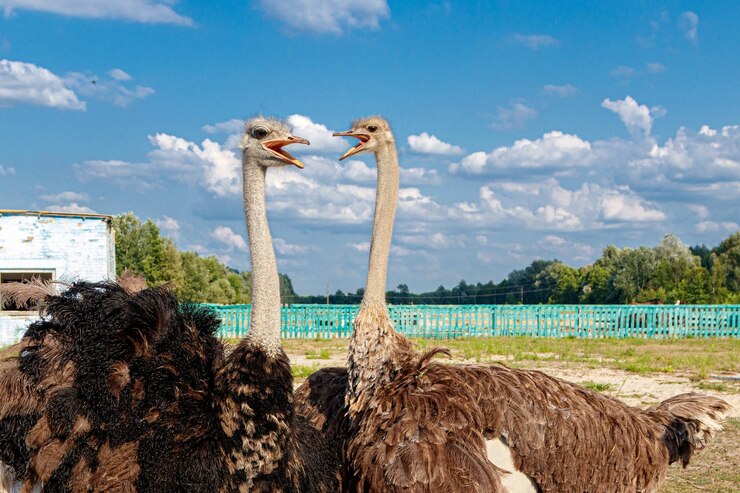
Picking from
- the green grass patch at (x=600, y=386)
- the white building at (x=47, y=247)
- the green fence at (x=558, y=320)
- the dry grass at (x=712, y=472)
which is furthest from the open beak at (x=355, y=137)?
the green fence at (x=558, y=320)

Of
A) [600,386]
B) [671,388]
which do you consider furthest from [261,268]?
[671,388]

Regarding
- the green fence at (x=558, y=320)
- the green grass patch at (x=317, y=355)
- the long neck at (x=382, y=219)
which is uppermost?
the long neck at (x=382, y=219)

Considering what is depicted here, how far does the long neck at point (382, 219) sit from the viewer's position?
4988mm

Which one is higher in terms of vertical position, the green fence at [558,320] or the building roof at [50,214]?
the building roof at [50,214]

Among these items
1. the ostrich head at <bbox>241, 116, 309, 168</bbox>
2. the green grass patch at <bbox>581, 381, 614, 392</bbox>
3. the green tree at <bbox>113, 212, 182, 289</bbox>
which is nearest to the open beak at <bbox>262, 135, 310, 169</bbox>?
the ostrich head at <bbox>241, 116, 309, 168</bbox>

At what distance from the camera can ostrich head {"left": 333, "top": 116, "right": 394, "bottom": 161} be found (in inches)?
209

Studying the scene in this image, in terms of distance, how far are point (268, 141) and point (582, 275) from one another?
61.2 meters

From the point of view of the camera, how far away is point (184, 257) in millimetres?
45688

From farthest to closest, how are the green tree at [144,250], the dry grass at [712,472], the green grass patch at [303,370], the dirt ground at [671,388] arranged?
the green tree at [144,250]
the green grass patch at [303,370]
the dirt ground at [671,388]
the dry grass at [712,472]

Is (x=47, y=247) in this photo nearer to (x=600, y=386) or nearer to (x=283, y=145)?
(x=600, y=386)

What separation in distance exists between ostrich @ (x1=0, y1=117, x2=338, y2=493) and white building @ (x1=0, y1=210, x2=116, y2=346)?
1458 cm

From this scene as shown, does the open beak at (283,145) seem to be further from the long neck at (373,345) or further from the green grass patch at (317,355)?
the green grass patch at (317,355)

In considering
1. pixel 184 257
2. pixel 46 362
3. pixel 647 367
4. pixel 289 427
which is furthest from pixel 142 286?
pixel 184 257

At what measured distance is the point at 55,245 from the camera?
1891 centimetres
